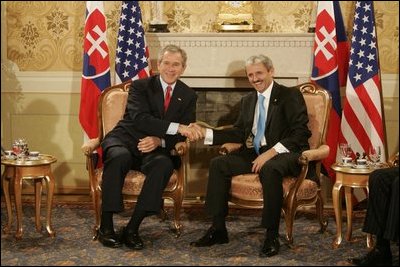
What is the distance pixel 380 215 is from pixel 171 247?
1396 mm

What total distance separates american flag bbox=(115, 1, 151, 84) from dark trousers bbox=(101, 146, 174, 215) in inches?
49.9

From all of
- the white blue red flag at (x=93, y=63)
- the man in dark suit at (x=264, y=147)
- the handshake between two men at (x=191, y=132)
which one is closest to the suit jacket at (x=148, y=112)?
the handshake between two men at (x=191, y=132)

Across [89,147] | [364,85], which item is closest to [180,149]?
[89,147]

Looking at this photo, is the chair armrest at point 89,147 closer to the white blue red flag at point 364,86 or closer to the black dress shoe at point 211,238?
the black dress shoe at point 211,238

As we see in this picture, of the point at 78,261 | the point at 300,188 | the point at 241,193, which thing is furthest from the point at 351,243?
the point at 78,261

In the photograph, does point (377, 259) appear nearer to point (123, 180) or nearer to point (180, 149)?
point (180, 149)

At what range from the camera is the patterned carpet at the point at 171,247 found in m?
3.91

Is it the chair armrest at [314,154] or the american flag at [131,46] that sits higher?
the american flag at [131,46]

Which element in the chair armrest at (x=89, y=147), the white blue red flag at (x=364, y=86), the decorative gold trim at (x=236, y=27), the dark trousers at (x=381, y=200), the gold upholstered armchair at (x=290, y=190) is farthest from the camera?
the decorative gold trim at (x=236, y=27)

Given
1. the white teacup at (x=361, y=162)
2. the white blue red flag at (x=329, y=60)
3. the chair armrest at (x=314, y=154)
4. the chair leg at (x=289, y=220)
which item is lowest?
the chair leg at (x=289, y=220)

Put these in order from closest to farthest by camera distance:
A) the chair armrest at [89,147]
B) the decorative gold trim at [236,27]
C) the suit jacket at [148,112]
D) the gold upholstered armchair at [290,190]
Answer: the gold upholstered armchair at [290,190] < the chair armrest at [89,147] < the suit jacket at [148,112] < the decorative gold trim at [236,27]

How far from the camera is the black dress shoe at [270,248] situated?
4.00 m

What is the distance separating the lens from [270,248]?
4.02m

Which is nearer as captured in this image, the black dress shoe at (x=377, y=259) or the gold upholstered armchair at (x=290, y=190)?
the black dress shoe at (x=377, y=259)
